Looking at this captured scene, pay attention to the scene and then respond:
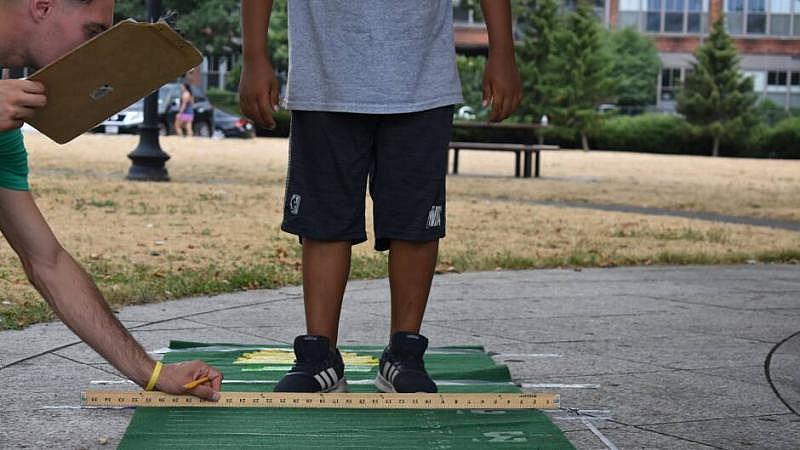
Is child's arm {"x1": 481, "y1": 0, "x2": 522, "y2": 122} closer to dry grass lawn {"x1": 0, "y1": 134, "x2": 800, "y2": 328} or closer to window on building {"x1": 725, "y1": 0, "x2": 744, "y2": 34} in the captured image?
dry grass lawn {"x1": 0, "y1": 134, "x2": 800, "y2": 328}

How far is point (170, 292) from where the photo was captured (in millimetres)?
6555

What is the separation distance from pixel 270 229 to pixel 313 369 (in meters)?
6.63

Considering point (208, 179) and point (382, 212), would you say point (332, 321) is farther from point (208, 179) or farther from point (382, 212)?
point (208, 179)

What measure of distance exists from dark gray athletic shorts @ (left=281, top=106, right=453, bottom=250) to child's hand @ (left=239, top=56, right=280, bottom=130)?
10 centimetres

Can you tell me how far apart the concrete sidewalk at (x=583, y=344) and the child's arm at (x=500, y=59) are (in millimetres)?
932

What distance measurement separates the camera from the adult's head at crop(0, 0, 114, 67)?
2.74m

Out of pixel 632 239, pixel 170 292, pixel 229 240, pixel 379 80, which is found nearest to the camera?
pixel 379 80

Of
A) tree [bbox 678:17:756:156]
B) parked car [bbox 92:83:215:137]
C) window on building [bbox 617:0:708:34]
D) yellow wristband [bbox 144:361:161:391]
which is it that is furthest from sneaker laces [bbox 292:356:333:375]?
window on building [bbox 617:0:708:34]

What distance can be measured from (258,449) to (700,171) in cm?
2498

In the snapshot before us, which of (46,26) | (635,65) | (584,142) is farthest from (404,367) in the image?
(635,65)

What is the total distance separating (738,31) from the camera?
226ft

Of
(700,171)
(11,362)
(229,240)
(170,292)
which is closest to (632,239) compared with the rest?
(229,240)

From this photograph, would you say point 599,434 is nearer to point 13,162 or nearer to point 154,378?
point 154,378

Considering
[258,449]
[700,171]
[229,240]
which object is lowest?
[700,171]
